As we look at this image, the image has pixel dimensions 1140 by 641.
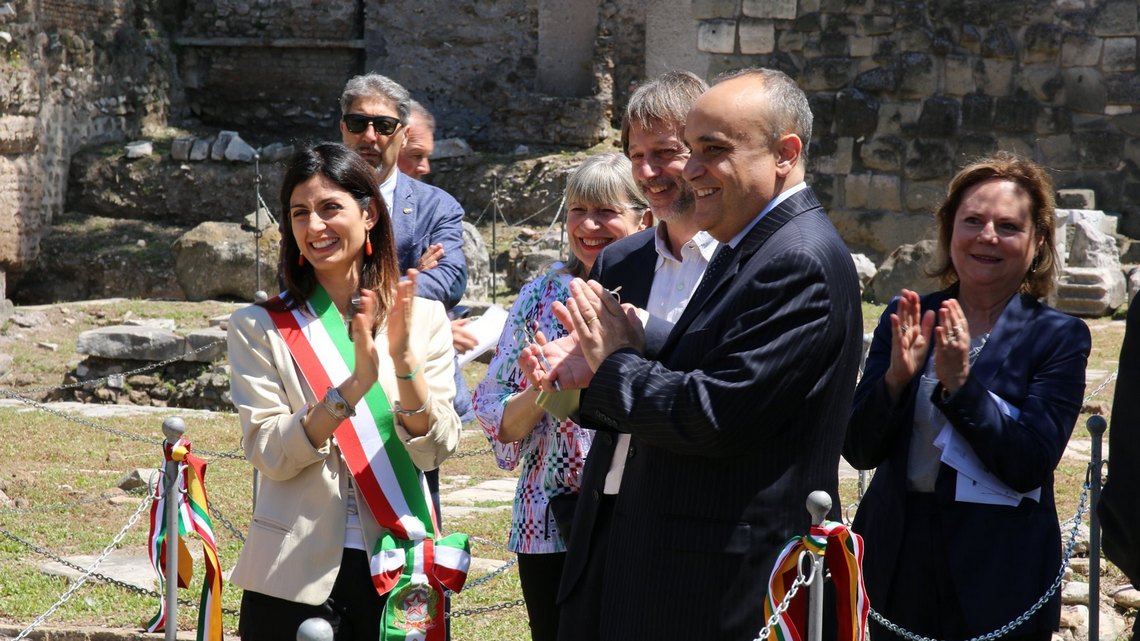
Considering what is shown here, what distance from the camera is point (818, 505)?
2543mm

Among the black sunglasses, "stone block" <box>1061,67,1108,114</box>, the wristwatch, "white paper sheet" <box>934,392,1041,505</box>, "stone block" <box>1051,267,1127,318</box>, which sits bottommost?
"stone block" <box>1051,267,1127,318</box>

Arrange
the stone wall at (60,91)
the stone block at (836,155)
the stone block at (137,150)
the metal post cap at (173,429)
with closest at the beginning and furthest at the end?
the metal post cap at (173,429) < the stone block at (836,155) < the stone wall at (60,91) < the stone block at (137,150)

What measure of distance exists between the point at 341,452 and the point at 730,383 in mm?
1083

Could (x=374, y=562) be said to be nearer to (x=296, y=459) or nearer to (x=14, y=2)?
(x=296, y=459)

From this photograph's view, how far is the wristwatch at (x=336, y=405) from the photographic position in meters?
3.04

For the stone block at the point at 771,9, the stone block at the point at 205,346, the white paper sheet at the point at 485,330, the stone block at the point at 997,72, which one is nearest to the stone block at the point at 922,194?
the stone block at the point at 997,72

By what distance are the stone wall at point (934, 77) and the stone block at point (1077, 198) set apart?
0.45ft

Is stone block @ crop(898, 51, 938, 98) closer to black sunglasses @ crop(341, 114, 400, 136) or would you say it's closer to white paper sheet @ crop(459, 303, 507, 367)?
black sunglasses @ crop(341, 114, 400, 136)

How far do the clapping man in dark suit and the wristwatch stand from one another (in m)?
0.54

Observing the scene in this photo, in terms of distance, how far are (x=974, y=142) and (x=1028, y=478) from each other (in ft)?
27.8

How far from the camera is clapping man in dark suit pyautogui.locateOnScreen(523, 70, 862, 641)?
2.55 metres

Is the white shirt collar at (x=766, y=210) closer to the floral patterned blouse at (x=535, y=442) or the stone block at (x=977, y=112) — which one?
the floral patterned blouse at (x=535, y=442)

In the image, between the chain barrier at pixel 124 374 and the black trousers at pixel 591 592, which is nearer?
the black trousers at pixel 591 592

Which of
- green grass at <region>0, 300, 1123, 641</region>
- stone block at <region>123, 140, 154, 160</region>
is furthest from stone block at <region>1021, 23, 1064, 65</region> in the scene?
stone block at <region>123, 140, 154, 160</region>
